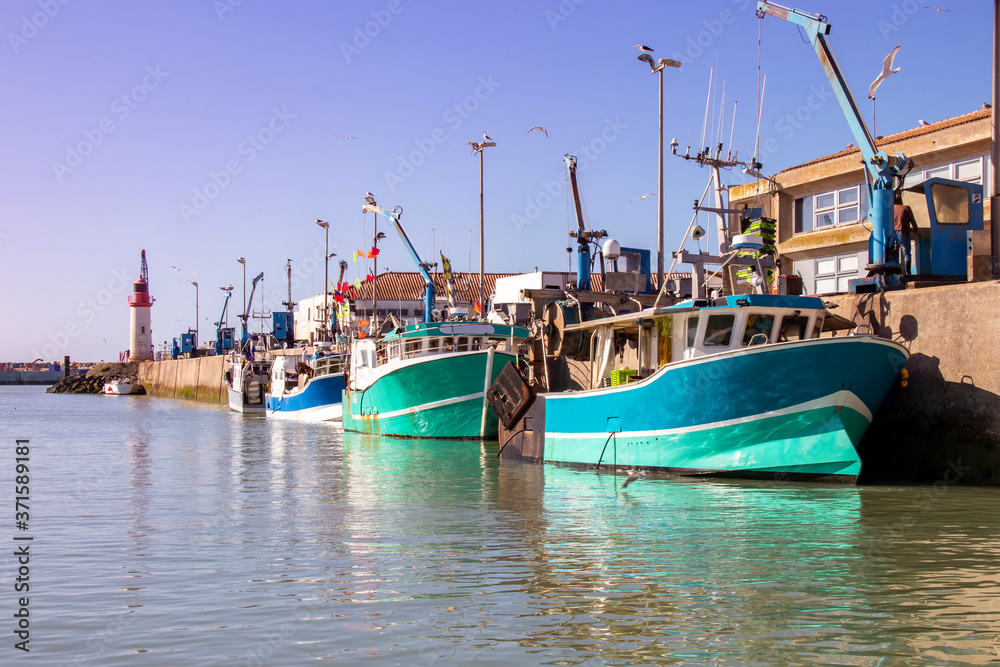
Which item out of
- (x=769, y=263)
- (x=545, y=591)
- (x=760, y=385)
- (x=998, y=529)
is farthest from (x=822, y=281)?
(x=545, y=591)

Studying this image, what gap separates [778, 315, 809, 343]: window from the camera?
14.6 m

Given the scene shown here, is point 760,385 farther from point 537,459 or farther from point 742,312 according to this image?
point 537,459

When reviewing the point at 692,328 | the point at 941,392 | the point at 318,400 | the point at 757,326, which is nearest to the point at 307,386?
the point at 318,400

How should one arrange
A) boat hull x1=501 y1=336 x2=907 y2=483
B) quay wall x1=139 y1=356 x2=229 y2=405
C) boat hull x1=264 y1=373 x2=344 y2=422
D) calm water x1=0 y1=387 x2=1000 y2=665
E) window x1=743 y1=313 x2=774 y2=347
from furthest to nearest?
quay wall x1=139 y1=356 x2=229 y2=405, boat hull x1=264 y1=373 x2=344 y2=422, window x1=743 y1=313 x2=774 y2=347, boat hull x1=501 y1=336 x2=907 y2=483, calm water x1=0 y1=387 x2=1000 y2=665

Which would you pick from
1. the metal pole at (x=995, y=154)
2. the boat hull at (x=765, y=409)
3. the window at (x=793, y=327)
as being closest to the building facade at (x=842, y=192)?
the metal pole at (x=995, y=154)

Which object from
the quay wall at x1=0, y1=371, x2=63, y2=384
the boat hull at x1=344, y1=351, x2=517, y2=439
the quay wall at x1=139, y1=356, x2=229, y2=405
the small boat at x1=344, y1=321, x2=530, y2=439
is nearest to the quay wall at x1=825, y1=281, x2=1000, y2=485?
the small boat at x1=344, y1=321, x2=530, y2=439

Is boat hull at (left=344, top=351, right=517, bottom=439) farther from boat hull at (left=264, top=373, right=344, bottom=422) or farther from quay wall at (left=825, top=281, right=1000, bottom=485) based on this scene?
quay wall at (left=825, top=281, right=1000, bottom=485)

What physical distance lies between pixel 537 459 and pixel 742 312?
5.88 meters

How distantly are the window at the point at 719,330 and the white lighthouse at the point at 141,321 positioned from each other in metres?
98.4

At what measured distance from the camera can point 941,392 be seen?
44.8 feet

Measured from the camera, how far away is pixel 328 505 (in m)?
13.4

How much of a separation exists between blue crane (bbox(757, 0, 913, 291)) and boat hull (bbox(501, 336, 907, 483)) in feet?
8.72

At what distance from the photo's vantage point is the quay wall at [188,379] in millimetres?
75125

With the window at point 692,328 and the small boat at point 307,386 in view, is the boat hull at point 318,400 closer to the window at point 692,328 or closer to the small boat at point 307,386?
the small boat at point 307,386
